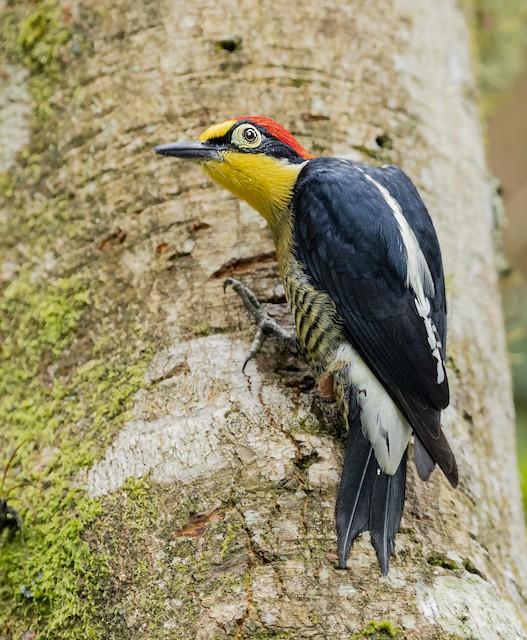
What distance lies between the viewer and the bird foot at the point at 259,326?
2772 mm

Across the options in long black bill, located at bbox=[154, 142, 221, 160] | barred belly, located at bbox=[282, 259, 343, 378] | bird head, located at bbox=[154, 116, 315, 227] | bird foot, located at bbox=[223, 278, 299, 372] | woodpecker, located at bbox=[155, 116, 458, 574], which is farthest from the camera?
bird head, located at bbox=[154, 116, 315, 227]

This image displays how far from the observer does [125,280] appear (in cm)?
309

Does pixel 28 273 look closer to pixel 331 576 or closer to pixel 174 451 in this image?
pixel 174 451

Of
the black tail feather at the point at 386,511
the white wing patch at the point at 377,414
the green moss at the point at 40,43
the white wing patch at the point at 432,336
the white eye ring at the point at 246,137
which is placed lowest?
the black tail feather at the point at 386,511

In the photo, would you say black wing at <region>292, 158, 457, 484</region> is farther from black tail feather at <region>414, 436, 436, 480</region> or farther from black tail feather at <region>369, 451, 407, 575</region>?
black tail feather at <region>369, 451, 407, 575</region>

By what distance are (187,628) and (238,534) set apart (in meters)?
0.28

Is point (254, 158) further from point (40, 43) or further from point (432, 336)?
point (40, 43)

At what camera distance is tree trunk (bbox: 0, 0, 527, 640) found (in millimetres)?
2295

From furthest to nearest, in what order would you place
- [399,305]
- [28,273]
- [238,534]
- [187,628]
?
[28,273] < [399,305] < [238,534] < [187,628]

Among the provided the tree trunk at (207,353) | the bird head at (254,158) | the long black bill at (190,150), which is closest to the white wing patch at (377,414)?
the tree trunk at (207,353)

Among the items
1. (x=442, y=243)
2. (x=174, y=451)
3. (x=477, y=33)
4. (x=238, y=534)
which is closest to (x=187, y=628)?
(x=238, y=534)

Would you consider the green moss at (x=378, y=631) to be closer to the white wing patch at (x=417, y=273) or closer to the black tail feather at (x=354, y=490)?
the black tail feather at (x=354, y=490)

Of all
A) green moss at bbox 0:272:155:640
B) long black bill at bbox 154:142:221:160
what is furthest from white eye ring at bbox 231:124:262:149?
green moss at bbox 0:272:155:640

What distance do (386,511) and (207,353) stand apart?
0.77 metres
